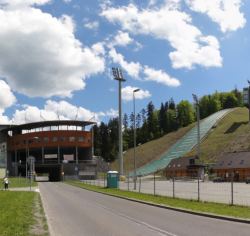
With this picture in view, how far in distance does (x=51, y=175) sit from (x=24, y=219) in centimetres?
11699

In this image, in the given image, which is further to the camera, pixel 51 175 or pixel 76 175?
pixel 51 175

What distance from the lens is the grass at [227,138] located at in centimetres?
12071

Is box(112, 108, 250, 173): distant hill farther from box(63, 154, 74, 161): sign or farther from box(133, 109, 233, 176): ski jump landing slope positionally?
box(63, 154, 74, 161): sign

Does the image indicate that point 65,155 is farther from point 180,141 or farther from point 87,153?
point 180,141

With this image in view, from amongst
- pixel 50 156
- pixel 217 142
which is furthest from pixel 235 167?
Answer: pixel 50 156

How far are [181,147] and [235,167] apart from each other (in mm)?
78209

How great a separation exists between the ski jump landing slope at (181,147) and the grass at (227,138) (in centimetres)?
341

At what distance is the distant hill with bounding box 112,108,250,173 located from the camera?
404 ft

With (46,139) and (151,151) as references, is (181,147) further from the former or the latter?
(46,139)

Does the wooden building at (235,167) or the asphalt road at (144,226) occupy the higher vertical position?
the asphalt road at (144,226)

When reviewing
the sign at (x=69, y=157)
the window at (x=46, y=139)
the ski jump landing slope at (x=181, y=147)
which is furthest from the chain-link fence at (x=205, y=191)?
the window at (x=46, y=139)

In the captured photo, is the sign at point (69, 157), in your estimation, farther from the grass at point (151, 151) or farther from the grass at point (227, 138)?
the grass at point (227, 138)

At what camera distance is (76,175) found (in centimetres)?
11806

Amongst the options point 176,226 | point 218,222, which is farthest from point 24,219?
point 218,222
